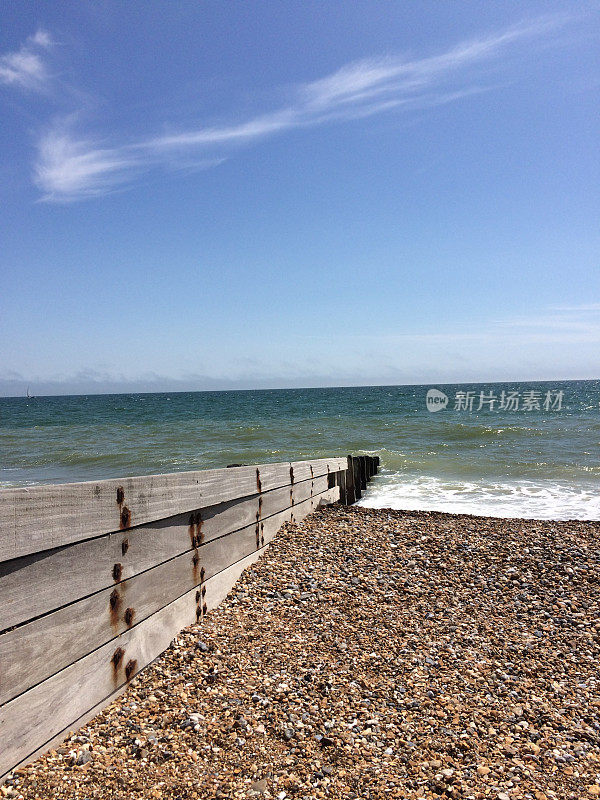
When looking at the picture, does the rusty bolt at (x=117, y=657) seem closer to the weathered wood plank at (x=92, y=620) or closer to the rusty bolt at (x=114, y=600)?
the weathered wood plank at (x=92, y=620)

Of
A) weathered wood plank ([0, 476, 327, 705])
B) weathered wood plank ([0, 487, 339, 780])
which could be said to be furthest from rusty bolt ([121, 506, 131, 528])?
weathered wood plank ([0, 487, 339, 780])

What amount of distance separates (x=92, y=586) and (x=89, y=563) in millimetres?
136

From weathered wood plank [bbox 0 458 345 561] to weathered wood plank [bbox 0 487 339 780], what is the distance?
69cm

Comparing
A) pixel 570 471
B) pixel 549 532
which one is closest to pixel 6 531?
pixel 549 532

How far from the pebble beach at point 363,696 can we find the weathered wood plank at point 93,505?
3.36ft

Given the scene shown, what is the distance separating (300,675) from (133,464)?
16770 mm

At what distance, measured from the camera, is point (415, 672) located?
12.6 ft

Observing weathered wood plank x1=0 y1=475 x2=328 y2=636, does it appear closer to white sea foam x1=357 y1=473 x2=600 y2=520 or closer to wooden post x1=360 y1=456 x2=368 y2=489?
white sea foam x1=357 y1=473 x2=600 y2=520

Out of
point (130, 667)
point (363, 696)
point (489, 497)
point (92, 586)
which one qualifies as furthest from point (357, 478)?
point (92, 586)

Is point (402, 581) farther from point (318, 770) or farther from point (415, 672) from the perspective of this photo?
point (318, 770)

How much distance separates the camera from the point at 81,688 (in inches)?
114

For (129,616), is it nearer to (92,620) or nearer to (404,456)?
(92,620)

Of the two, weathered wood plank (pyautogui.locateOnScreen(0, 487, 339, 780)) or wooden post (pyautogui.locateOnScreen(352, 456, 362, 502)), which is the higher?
weathered wood plank (pyautogui.locateOnScreen(0, 487, 339, 780))

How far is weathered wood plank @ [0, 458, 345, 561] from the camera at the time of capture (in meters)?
2.51
